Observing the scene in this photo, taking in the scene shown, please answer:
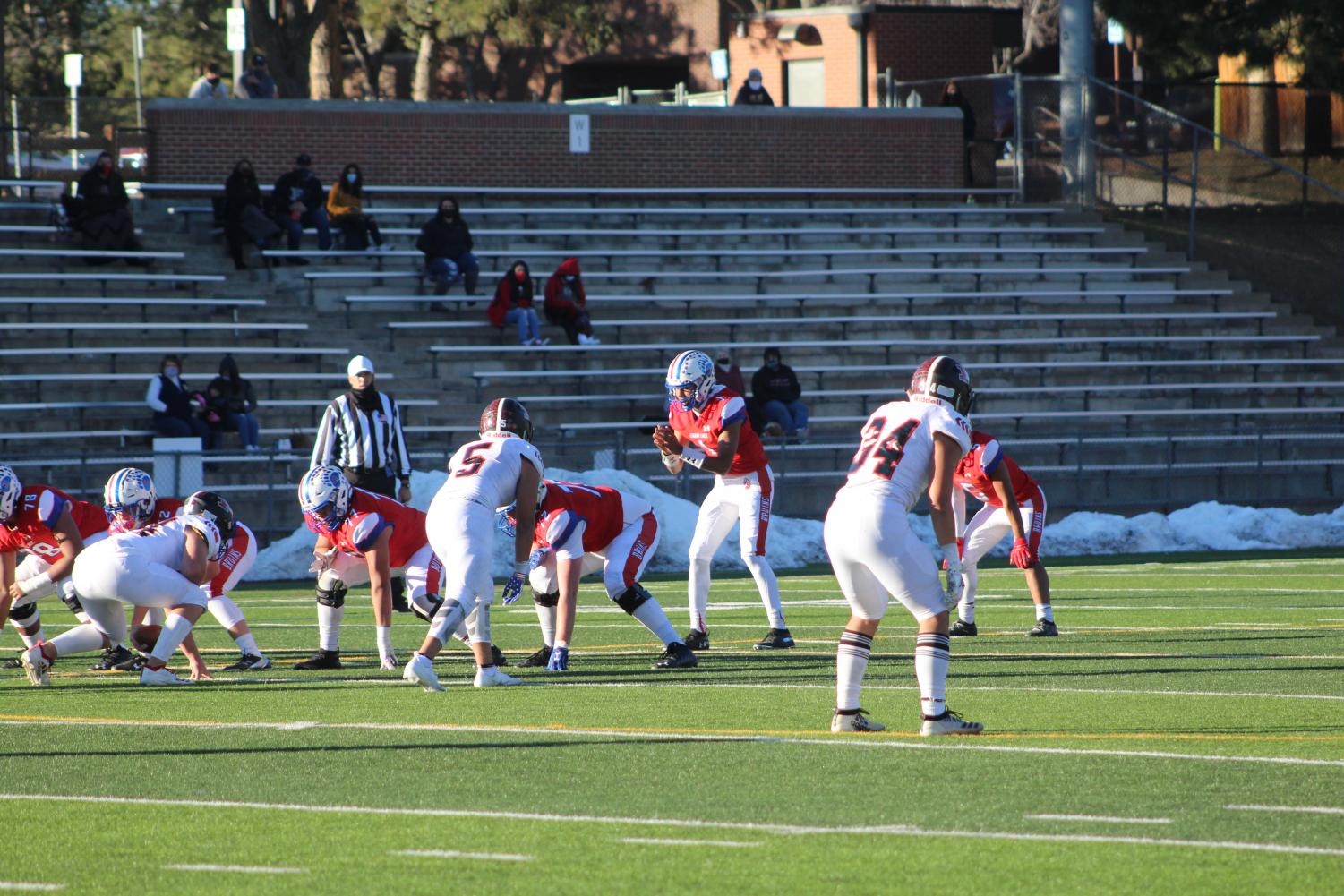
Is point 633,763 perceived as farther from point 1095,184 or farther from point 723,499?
point 1095,184

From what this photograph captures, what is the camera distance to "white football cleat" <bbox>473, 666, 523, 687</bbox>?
407 inches

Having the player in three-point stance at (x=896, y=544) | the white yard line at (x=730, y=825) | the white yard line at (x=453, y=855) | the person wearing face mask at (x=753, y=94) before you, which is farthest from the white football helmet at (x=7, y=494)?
the person wearing face mask at (x=753, y=94)

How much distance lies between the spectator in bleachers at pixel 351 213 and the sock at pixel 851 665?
740 inches

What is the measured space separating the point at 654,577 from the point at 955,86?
16607 mm

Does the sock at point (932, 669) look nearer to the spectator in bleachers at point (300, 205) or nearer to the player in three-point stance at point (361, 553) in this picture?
the player in three-point stance at point (361, 553)

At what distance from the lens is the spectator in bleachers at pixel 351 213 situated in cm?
2595

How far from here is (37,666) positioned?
1072cm

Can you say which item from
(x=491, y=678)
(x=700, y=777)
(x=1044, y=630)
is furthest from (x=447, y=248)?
(x=700, y=777)

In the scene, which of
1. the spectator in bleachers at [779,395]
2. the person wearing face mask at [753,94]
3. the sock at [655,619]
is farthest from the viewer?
the person wearing face mask at [753,94]

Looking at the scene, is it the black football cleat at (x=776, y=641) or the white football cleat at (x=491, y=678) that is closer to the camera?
the white football cleat at (x=491, y=678)

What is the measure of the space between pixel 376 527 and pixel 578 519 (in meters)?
1.20

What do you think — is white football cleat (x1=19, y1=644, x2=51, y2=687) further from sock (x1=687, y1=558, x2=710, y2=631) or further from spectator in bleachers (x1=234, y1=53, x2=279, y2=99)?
spectator in bleachers (x1=234, y1=53, x2=279, y2=99)

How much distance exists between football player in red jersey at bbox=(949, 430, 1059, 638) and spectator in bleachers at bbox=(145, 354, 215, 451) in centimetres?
1034

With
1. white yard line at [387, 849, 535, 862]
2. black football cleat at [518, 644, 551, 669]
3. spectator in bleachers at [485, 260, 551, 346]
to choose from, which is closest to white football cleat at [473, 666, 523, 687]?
black football cleat at [518, 644, 551, 669]
